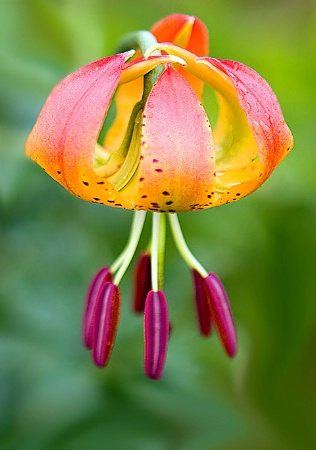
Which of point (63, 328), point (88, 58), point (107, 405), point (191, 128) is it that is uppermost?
point (88, 58)

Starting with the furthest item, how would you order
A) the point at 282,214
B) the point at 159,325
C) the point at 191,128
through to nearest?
1. the point at 282,214
2. the point at 159,325
3. the point at 191,128

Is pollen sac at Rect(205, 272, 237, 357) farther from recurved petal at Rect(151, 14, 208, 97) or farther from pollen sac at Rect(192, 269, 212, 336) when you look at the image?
recurved petal at Rect(151, 14, 208, 97)

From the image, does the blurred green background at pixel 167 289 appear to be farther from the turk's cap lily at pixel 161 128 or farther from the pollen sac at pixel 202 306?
the turk's cap lily at pixel 161 128

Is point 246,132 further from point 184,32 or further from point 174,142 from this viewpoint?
point 174,142

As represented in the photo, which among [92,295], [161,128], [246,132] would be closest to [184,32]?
[246,132]

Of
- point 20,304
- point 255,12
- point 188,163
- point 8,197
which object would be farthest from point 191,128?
point 255,12

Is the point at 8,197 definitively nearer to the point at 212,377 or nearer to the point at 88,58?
the point at 88,58

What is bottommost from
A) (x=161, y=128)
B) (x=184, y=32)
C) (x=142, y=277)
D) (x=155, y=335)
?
(x=155, y=335)
